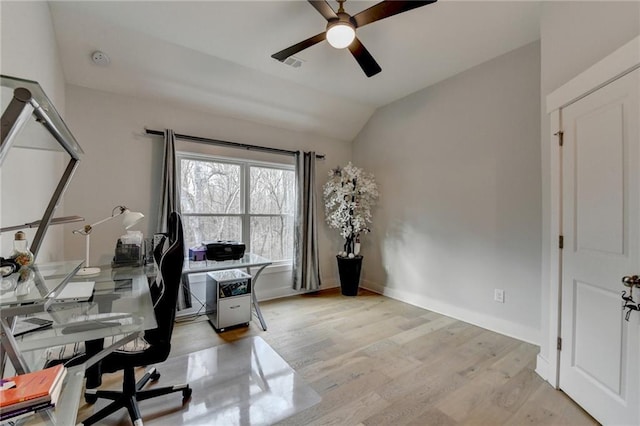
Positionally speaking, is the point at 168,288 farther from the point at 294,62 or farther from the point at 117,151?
the point at 294,62

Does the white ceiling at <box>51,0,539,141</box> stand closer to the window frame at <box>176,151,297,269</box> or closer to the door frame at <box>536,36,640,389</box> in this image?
the window frame at <box>176,151,297,269</box>

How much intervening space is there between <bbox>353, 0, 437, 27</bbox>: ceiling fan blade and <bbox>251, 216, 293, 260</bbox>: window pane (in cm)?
273

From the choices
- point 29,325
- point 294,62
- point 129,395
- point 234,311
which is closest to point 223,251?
point 234,311

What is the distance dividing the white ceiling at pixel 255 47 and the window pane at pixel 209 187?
0.70 metres

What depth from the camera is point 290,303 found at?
374cm

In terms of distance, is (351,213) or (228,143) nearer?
(228,143)

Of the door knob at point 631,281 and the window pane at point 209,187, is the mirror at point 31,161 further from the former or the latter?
the door knob at point 631,281

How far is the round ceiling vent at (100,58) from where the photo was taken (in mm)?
2500

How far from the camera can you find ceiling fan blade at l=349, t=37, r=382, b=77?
6.95 feet

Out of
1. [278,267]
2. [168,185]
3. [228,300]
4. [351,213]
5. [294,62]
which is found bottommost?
[228,300]

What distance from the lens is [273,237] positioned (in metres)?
4.09

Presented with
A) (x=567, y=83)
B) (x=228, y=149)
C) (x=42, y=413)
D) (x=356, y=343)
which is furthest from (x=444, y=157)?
(x=42, y=413)

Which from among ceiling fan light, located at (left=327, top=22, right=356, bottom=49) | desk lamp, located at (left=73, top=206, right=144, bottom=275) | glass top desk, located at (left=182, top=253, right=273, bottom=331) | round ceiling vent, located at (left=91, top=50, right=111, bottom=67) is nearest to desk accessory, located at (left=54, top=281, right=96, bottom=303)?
desk lamp, located at (left=73, top=206, right=144, bottom=275)

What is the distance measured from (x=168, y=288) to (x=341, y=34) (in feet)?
6.46
